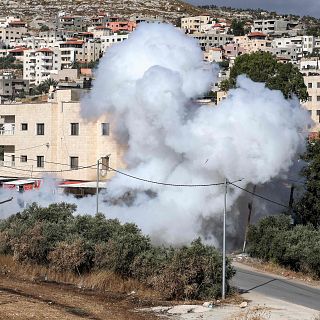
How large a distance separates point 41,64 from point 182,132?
146m

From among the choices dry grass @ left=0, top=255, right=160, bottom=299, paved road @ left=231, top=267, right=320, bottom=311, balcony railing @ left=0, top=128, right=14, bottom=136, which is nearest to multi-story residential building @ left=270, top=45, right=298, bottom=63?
balcony railing @ left=0, top=128, right=14, bottom=136

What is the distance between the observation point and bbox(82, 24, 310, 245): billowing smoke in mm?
38750

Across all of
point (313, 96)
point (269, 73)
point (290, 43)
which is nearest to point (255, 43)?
point (290, 43)

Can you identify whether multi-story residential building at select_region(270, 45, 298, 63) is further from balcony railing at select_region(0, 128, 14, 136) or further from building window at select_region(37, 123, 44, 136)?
building window at select_region(37, 123, 44, 136)

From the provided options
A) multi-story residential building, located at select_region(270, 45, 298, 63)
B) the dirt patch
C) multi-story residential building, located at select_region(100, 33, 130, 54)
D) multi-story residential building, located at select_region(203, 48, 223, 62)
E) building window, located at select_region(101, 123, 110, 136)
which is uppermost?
multi-story residential building, located at select_region(100, 33, 130, 54)

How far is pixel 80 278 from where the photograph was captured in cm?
3192

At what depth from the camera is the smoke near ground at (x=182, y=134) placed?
38.8 metres

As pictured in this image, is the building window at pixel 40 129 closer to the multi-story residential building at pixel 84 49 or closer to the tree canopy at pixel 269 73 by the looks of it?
the tree canopy at pixel 269 73

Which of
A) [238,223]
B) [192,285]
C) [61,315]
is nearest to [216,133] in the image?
[238,223]

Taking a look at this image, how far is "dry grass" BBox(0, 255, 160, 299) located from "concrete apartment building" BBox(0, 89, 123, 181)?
16244mm

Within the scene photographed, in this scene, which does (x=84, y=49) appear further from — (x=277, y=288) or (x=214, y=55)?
(x=277, y=288)

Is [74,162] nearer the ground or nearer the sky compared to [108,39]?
nearer the ground

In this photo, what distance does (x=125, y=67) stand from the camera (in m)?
45.4

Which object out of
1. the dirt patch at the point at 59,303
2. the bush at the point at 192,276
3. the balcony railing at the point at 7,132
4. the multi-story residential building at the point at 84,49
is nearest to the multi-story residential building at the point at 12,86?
the multi-story residential building at the point at 84,49
